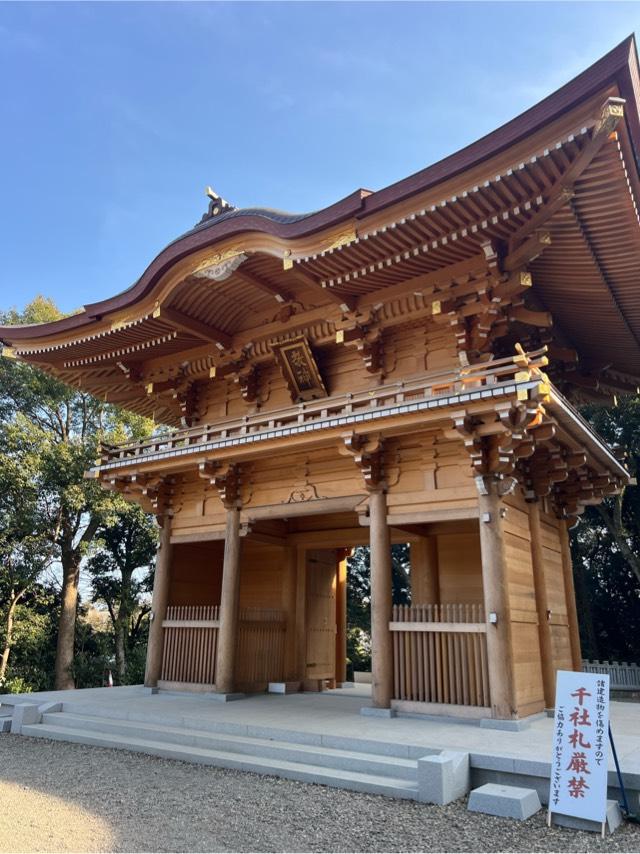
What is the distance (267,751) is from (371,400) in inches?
168

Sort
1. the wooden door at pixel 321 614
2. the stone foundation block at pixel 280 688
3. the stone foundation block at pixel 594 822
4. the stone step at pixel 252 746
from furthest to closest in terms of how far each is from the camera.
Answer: the wooden door at pixel 321 614, the stone foundation block at pixel 280 688, the stone step at pixel 252 746, the stone foundation block at pixel 594 822

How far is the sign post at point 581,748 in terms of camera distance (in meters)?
4.14

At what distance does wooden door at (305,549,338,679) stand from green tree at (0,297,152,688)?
9336mm

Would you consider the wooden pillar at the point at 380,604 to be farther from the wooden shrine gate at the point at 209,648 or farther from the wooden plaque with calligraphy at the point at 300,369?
the wooden shrine gate at the point at 209,648

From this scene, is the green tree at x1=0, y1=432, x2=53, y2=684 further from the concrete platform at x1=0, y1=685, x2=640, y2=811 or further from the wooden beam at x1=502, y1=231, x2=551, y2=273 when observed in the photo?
the wooden beam at x1=502, y1=231, x2=551, y2=273

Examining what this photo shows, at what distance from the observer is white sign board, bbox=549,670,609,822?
4141mm

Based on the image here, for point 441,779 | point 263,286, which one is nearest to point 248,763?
point 441,779

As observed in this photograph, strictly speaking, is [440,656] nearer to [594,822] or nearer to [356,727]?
[356,727]

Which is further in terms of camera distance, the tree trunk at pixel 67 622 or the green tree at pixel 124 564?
the green tree at pixel 124 564

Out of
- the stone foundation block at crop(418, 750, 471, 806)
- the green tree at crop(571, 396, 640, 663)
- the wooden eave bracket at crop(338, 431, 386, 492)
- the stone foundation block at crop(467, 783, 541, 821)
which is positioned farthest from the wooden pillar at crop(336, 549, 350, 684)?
Answer: the green tree at crop(571, 396, 640, 663)

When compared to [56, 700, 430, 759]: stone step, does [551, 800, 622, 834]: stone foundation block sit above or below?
below

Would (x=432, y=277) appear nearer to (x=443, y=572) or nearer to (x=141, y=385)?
(x=443, y=572)

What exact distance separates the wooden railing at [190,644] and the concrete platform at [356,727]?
33cm

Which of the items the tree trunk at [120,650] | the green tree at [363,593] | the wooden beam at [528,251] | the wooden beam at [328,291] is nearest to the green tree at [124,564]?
the tree trunk at [120,650]
